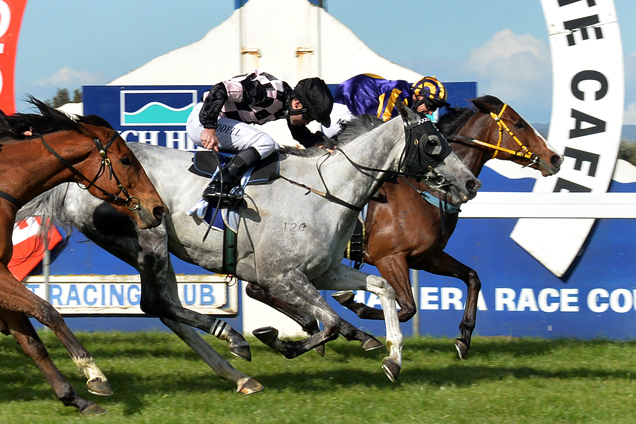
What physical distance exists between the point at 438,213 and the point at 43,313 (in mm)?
3183

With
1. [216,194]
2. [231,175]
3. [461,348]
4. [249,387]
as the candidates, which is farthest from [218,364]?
[461,348]

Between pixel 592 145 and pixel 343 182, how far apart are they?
3.52 metres

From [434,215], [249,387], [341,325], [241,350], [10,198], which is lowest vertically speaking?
[249,387]

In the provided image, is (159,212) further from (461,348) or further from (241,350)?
(461,348)

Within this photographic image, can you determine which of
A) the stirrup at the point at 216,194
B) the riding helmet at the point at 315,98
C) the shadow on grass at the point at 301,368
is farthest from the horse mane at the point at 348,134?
Answer: the shadow on grass at the point at 301,368

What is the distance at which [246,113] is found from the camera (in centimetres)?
537

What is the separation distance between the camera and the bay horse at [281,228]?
16.3ft

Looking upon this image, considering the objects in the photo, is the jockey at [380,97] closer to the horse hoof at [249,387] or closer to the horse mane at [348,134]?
the horse mane at [348,134]

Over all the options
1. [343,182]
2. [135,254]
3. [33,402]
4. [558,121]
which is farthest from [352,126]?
[558,121]

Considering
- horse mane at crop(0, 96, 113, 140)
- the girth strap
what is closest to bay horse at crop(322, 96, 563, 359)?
horse mane at crop(0, 96, 113, 140)

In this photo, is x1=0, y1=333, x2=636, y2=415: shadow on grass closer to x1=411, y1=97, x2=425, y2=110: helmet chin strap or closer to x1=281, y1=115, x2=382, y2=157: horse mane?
x1=281, y1=115, x2=382, y2=157: horse mane

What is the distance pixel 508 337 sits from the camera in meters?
7.42

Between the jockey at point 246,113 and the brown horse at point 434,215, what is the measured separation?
1.26 m

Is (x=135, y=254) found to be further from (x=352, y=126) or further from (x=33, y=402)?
(x=352, y=126)
